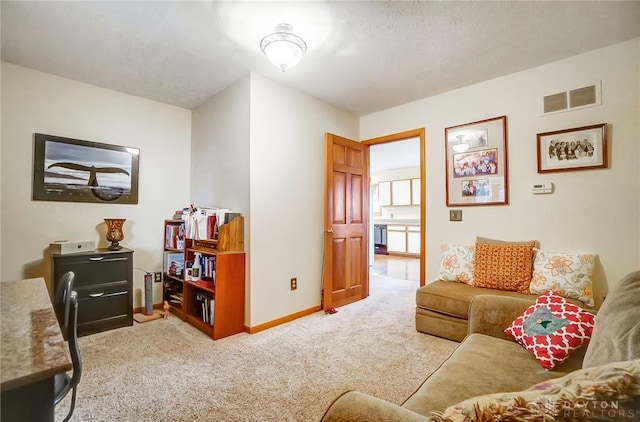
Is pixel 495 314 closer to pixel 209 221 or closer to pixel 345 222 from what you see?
pixel 345 222

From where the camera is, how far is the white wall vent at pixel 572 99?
92.8 inches

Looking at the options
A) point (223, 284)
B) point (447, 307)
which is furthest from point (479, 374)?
point (223, 284)

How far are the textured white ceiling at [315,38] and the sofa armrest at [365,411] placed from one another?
84.2 inches

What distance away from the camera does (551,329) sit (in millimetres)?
1379

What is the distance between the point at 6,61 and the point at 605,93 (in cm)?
521

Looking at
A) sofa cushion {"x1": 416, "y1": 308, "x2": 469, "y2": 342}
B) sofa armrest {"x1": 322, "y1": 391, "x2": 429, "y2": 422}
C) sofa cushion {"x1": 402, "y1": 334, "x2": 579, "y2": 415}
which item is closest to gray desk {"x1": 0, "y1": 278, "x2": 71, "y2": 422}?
sofa armrest {"x1": 322, "y1": 391, "x2": 429, "y2": 422}

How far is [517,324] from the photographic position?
5.00 ft

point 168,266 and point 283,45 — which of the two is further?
point 168,266

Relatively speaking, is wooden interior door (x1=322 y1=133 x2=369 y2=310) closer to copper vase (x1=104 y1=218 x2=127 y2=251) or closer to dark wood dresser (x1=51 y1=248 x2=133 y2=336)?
dark wood dresser (x1=51 y1=248 x2=133 y2=336)

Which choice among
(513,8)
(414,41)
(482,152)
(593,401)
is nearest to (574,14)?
(513,8)

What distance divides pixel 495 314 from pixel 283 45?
2.24 meters

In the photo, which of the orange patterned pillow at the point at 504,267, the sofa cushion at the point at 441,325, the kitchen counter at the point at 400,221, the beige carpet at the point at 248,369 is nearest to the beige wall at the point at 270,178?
the beige carpet at the point at 248,369

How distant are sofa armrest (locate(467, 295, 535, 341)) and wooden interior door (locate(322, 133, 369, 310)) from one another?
1.75 metres

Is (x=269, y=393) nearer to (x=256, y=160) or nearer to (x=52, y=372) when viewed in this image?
(x=52, y=372)
